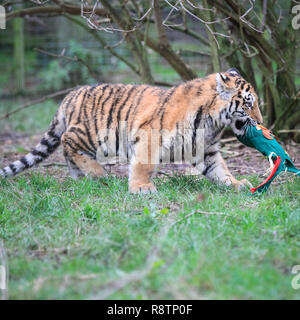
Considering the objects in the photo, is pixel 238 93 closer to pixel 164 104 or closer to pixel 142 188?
pixel 164 104

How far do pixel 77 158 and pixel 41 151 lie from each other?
1.51 ft

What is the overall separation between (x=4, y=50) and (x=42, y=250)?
11252 millimetres

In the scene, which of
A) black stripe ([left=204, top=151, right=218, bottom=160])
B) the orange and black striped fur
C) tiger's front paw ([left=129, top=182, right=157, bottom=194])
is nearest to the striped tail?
the orange and black striped fur

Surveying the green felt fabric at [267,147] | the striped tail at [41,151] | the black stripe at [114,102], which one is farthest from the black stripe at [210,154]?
the striped tail at [41,151]

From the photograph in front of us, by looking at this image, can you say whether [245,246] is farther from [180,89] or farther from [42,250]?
[180,89]

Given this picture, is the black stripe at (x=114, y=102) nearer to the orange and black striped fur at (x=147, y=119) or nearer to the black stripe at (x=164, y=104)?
the orange and black striped fur at (x=147, y=119)

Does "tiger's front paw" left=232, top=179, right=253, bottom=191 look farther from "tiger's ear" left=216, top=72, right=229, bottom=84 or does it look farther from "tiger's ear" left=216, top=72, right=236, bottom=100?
"tiger's ear" left=216, top=72, right=229, bottom=84

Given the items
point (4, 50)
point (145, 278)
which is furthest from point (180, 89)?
point (4, 50)

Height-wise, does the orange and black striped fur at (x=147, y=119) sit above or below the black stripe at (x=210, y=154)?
above

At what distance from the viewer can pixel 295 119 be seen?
611cm

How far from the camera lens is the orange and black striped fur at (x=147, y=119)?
14.7 ft

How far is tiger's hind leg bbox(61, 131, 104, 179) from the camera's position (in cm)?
505

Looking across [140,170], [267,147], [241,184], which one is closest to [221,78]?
[267,147]

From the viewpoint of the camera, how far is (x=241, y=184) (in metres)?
4.44
